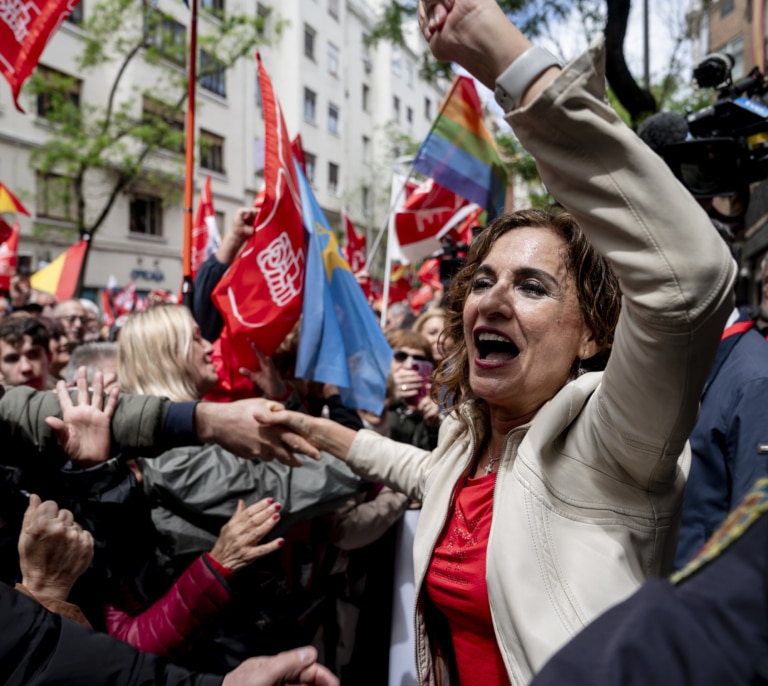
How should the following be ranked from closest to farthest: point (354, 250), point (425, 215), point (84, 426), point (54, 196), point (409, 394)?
point (84, 426), point (409, 394), point (425, 215), point (354, 250), point (54, 196)

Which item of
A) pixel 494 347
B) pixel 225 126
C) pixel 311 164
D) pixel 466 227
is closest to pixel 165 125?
pixel 225 126

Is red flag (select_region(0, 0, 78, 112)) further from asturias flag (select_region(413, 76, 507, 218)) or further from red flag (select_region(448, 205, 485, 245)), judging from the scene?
red flag (select_region(448, 205, 485, 245))

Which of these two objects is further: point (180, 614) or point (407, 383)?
point (407, 383)

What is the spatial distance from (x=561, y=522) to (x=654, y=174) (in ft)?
2.17

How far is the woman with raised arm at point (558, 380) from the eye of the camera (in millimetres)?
1039

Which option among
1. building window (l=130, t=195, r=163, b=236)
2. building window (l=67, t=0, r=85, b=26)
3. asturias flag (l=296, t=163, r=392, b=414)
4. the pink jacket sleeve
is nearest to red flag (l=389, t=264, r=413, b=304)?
asturias flag (l=296, t=163, r=392, b=414)

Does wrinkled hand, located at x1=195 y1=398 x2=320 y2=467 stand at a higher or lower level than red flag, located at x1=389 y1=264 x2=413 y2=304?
lower

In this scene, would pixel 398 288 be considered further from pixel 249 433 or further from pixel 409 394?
pixel 249 433

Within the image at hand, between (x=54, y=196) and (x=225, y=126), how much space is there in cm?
894

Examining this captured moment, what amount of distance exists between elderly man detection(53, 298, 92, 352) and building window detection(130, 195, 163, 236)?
624 inches

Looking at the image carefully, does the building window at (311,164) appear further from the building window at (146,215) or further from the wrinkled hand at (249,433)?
the wrinkled hand at (249,433)

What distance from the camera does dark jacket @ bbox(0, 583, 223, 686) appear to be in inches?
47.7

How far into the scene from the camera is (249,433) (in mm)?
2201

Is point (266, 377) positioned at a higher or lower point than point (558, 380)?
lower
